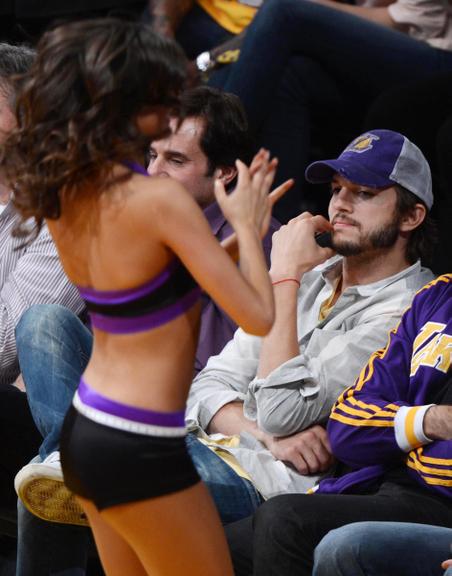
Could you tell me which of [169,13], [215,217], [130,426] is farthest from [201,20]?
[130,426]

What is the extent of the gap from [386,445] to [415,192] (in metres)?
0.75

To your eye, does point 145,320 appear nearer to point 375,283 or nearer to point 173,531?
point 173,531

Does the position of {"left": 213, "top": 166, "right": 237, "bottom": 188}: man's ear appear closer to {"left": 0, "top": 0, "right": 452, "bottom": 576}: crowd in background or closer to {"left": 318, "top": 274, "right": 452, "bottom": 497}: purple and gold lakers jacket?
{"left": 0, "top": 0, "right": 452, "bottom": 576}: crowd in background

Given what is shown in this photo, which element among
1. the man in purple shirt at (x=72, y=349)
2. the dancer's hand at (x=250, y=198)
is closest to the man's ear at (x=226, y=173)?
the man in purple shirt at (x=72, y=349)

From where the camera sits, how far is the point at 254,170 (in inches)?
73.9

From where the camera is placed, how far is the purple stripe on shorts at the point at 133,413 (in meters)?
1.77

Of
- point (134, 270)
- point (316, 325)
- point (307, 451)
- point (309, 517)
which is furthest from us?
point (316, 325)

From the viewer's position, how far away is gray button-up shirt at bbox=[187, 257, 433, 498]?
247 cm

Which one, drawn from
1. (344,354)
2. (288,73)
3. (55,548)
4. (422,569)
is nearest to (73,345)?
(55,548)

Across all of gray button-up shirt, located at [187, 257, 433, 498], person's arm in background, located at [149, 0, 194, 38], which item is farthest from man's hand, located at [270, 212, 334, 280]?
person's arm in background, located at [149, 0, 194, 38]

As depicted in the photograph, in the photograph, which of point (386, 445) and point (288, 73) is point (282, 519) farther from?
point (288, 73)

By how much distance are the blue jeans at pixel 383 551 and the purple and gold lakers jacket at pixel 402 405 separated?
163mm

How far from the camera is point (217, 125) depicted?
3.12 m

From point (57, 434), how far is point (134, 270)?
0.84 metres
